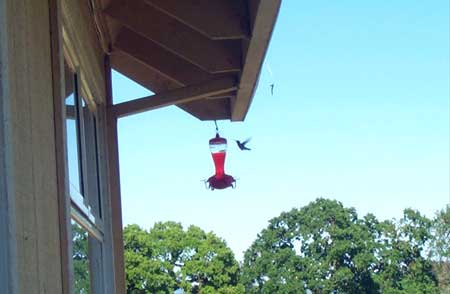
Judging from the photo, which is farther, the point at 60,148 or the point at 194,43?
the point at 194,43

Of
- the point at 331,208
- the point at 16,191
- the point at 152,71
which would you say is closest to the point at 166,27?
the point at 152,71

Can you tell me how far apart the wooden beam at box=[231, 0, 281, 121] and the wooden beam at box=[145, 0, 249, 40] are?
8 cm

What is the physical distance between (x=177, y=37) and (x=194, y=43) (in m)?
0.08

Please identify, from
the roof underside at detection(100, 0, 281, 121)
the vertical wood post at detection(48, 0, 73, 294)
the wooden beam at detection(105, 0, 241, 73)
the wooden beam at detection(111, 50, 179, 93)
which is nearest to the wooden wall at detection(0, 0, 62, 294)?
the vertical wood post at detection(48, 0, 73, 294)

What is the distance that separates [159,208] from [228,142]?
28.4m

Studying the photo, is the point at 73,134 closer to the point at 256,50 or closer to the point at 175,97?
the point at 256,50

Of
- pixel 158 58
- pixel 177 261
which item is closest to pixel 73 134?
pixel 158 58

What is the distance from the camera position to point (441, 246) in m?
30.6

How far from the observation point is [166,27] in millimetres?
3838

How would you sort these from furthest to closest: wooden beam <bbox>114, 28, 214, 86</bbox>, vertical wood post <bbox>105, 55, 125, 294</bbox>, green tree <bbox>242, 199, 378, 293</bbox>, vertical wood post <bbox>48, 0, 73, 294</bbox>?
green tree <bbox>242, 199, 378, 293</bbox>, wooden beam <bbox>114, 28, 214, 86</bbox>, vertical wood post <bbox>105, 55, 125, 294</bbox>, vertical wood post <bbox>48, 0, 73, 294</bbox>

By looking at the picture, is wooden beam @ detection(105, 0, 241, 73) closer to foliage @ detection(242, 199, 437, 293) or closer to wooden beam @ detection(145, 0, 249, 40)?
wooden beam @ detection(145, 0, 249, 40)

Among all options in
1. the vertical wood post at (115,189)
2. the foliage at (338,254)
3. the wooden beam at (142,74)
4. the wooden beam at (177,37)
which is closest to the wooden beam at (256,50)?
the wooden beam at (177,37)

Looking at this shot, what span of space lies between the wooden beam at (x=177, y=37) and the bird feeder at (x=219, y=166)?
1.26 meters

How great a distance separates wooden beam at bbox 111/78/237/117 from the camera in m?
3.99
